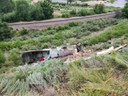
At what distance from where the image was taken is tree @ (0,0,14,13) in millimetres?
27792

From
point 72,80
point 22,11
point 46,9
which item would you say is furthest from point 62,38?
point 72,80

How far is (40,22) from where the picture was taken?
23.6m

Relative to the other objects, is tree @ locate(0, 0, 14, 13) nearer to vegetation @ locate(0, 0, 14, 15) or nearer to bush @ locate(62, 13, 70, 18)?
vegetation @ locate(0, 0, 14, 15)

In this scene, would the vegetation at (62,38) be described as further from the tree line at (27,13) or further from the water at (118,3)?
the water at (118,3)

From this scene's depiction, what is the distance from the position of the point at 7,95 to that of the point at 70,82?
4.46ft

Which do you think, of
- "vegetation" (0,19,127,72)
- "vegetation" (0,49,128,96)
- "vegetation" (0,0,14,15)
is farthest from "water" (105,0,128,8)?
"vegetation" (0,49,128,96)

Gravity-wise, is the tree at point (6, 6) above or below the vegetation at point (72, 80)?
below

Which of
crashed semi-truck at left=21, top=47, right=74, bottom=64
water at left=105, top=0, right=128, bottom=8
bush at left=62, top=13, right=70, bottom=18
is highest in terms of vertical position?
crashed semi-truck at left=21, top=47, right=74, bottom=64

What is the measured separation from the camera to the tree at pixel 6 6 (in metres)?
27.8

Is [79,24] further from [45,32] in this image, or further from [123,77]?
[123,77]

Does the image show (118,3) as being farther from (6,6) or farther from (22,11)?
(22,11)

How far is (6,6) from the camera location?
28281 mm

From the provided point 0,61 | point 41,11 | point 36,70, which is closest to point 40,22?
point 41,11

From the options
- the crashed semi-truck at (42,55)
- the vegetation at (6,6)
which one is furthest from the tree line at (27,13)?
the crashed semi-truck at (42,55)
